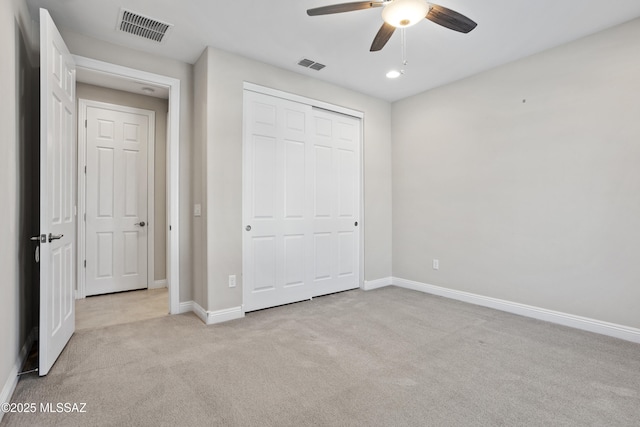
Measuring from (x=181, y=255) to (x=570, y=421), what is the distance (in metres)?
3.38

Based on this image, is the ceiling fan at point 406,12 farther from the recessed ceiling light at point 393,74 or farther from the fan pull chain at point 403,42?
the recessed ceiling light at point 393,74

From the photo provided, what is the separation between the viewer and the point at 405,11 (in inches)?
74.4

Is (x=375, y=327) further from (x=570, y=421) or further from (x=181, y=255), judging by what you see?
(x=181, y=255)

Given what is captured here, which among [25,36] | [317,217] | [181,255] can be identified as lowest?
[181,255]

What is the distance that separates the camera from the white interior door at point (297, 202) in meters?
3.49

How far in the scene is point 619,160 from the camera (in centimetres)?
278

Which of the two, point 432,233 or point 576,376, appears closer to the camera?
point 576,376

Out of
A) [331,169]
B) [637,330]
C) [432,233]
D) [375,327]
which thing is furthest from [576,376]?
[331,169]

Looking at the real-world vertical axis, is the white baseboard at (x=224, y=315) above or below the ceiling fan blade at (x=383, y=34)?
below

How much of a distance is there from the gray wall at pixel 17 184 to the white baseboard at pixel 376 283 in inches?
138

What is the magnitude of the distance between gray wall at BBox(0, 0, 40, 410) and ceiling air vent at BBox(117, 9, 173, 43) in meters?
0.64

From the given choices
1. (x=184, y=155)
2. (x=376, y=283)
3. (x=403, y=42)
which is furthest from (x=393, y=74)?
(x=376, y=283)

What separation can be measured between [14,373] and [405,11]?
10.7 feet

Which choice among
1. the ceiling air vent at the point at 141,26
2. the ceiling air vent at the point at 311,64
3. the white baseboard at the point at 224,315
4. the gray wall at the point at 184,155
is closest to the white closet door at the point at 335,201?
A: the ceiling air vent at the point at 311,64
